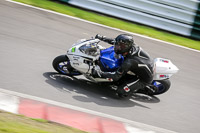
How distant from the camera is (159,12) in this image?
11086 millimetres

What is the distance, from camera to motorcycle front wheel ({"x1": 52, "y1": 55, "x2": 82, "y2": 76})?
6602mm

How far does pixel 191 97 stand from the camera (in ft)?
24.3

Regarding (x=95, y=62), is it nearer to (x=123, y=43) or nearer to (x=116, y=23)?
(x=123, y=43)

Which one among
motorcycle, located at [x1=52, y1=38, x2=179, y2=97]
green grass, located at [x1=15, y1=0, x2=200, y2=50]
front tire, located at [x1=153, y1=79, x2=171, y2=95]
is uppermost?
green grass, located at [x1=15, y1=0, x2=200, y2=50]

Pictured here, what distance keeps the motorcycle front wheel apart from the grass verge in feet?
6.40

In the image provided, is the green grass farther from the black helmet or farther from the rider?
the black helmet

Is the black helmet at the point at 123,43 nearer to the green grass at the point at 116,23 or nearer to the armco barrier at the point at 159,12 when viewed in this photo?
the green grass at the point at 116,23

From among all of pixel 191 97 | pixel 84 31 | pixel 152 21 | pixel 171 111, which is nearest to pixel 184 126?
pixel 171 111

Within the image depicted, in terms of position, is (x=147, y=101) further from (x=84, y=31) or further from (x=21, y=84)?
(x=84, y=31)

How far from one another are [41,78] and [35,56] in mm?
1047

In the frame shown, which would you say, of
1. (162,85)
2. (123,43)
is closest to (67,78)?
(123,43)

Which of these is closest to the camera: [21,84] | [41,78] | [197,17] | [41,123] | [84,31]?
[41,123]

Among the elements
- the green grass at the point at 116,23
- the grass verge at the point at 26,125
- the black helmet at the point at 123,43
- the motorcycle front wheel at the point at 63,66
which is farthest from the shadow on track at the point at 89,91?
the green grass at the point at 116,23

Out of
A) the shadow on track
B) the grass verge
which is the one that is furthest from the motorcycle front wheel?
the grass verge
